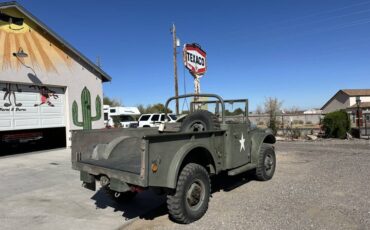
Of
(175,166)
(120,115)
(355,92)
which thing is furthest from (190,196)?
(355,92)

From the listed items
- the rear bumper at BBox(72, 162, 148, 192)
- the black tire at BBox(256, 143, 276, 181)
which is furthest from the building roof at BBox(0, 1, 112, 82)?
the black tire at BBox(256, 143, 276, 181)

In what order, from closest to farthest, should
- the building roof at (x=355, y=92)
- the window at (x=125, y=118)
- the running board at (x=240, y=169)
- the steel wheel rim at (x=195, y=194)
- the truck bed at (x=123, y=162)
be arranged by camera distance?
the truck bed at (x=123, y=162), the steel wheel rim at (x=195, y=194), the running board at (x=240, y=169), the window at (x=125, y=118), the building roof at (x=355, y=92)

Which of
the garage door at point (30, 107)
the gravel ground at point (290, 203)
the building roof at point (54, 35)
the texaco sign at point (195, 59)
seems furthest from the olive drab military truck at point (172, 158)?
the building roof at point (54, 35)

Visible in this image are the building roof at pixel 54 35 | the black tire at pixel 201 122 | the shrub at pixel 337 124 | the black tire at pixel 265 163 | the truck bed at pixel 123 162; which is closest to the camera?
the truck bed at pixel 123 162

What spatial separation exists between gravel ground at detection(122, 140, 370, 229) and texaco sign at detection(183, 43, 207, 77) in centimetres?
902

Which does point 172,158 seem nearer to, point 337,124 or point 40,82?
point 40,82

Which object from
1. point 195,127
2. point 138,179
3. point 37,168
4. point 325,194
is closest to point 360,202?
point 325,194

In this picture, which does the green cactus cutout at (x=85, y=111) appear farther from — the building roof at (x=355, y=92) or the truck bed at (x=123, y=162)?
the building roof at (x=355, y=92)

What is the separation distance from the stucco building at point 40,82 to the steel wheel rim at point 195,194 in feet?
35.2

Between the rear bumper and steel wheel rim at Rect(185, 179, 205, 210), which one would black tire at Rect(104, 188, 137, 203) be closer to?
the rear bumper

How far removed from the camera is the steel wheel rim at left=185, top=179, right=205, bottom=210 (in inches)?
206

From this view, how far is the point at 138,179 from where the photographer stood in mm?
4500

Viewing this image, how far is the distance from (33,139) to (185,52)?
327 inches

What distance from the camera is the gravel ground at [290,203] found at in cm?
510
